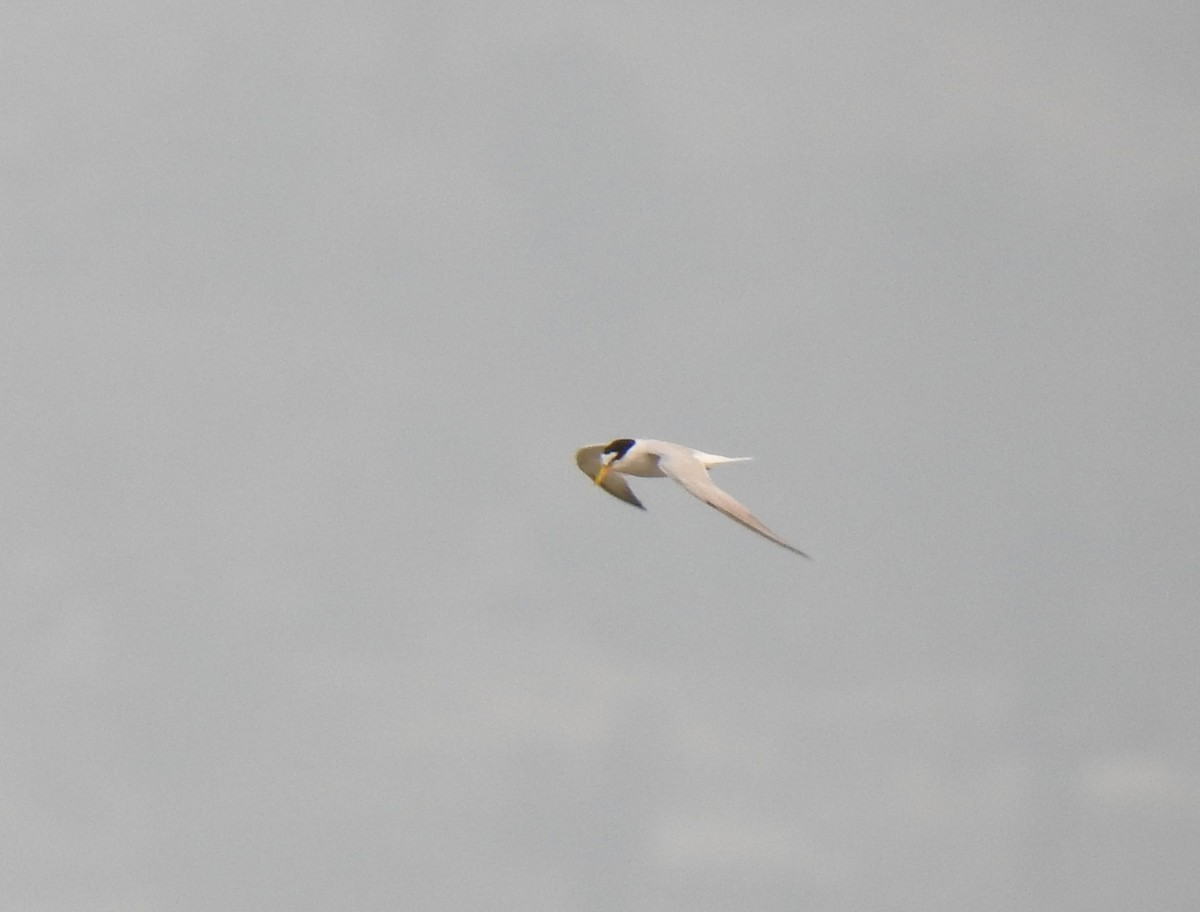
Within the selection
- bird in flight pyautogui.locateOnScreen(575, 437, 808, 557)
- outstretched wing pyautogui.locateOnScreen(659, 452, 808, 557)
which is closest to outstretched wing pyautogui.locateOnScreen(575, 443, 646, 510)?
bird in flight pyautogui.locateOnScreen(575, 437, 808, 557)

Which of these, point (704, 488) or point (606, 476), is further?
point (606, 476)

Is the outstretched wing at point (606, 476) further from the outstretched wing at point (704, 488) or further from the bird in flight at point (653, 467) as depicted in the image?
the outstretched wing at point (704, 488)

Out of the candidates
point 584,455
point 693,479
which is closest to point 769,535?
point 693,479

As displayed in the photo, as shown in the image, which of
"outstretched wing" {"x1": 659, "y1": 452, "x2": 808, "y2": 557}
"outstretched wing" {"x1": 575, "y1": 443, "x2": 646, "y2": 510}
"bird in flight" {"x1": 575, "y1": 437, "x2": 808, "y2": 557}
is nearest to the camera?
"outstretched wing" {"x1": 659, "y1": 452, "x2": 808, "y2": 557}

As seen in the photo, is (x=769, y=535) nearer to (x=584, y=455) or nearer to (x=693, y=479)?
(x=693, y=479)

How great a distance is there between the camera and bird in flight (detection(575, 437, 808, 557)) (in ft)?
110

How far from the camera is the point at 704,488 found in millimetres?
34562

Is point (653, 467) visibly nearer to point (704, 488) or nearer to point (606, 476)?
point (606, 476)

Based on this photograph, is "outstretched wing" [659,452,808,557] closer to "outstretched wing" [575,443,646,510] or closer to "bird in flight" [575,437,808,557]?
"bird in flight" [575,437,808,557]

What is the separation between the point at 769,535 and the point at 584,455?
13.2 metres

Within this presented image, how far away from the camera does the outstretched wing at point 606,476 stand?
41188 mm

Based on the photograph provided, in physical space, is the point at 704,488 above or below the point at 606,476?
below

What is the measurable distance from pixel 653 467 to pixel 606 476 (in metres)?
1.93

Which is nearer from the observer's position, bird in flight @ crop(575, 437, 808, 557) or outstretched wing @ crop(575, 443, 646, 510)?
bird in flight @ crop(575, 437, 808, 557)
